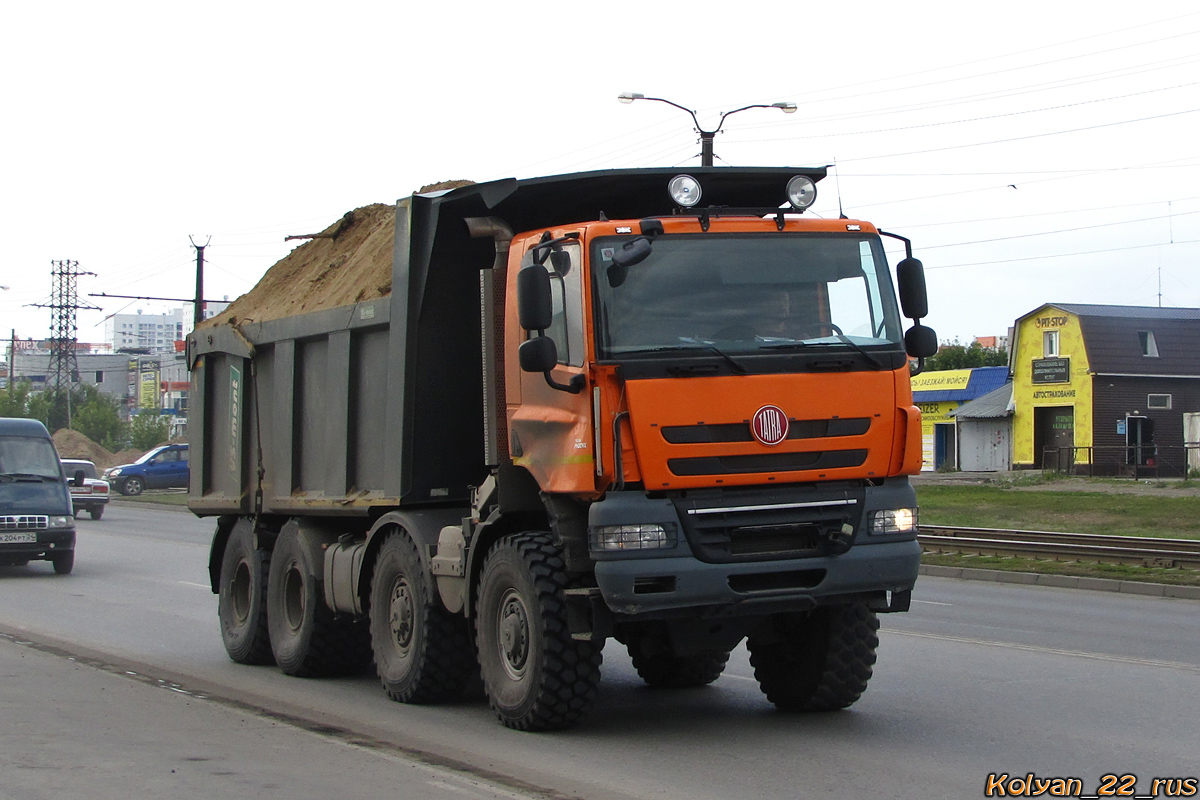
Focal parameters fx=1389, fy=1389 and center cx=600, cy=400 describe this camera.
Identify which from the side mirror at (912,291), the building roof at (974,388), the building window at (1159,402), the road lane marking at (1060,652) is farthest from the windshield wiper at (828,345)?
the building roof at (974,388)

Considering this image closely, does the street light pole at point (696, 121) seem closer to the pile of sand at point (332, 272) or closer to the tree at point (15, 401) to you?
the pile of sand at point (332, 272)

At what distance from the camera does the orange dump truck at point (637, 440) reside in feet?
24.8

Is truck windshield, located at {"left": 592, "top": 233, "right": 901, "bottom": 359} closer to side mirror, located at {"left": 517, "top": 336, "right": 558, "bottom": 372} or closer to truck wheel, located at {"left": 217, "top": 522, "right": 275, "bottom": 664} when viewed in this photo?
side mirror, located at {"left": 517, "top": 336, "right": 558, "bottom": 372}

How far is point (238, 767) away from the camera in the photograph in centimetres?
714

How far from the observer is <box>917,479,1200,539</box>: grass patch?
28.0 meters

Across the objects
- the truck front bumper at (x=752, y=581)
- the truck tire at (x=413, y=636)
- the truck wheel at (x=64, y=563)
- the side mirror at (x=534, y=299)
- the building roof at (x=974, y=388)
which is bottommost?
the truck wheel at (x=64, y=563)

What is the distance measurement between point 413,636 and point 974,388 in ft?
175

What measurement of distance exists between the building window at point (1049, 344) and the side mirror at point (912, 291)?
47.1m

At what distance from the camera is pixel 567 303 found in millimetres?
7941

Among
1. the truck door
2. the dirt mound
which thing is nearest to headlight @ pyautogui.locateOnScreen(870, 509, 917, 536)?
the truck door

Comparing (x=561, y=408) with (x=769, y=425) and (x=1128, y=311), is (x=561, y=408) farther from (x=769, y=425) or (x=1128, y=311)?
(x=1128, y=311)

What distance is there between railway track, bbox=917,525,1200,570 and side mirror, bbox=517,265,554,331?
13312mm

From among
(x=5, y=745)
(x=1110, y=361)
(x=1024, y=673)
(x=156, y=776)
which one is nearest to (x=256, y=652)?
(x=5, y=745)

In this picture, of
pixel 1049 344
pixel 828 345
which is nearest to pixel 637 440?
pixel 828 345
